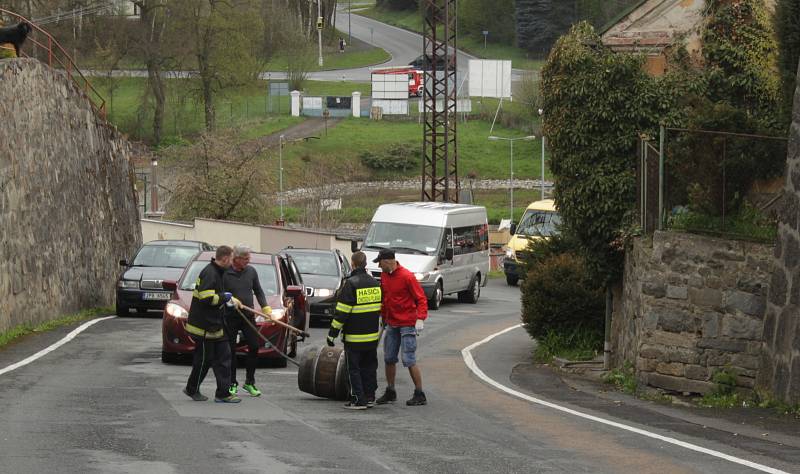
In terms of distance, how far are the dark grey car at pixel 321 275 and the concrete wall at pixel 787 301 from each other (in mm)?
13619

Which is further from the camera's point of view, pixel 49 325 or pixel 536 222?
pixel 536 222

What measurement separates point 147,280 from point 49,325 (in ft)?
9.45

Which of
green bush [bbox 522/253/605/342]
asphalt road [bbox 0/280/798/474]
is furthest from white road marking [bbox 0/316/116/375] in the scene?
green bush [bbox 522/253/605/342]

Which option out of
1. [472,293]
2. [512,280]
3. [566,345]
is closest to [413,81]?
[512,280]

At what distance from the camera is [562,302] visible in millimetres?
22562

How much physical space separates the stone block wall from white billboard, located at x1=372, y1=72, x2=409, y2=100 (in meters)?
85.6

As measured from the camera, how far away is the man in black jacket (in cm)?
1481

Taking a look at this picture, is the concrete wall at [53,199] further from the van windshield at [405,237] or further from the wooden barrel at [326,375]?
the wooden barrel at [326,375]

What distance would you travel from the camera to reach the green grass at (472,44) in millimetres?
126438

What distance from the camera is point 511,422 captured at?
1322 centimetres

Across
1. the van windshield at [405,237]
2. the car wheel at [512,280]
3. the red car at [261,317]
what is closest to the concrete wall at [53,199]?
the red car at [261,317]

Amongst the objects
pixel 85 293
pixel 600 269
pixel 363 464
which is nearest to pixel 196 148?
pixel 85 293

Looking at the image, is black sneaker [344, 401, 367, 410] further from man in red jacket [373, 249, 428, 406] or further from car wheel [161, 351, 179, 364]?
car wheel [161, 351, 179, 364]

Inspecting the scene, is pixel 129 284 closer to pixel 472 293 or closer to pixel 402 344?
pixel 472 293
